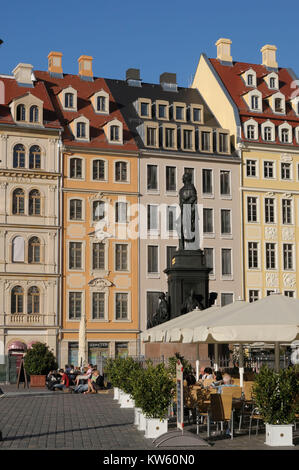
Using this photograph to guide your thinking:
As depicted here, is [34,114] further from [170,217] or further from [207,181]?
[207,181]

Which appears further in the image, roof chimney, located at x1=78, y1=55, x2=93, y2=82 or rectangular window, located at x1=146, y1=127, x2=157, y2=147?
roof chimney, located at x1=78, y1=55, x2=93, y2=82

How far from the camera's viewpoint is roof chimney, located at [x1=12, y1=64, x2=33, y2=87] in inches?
2130

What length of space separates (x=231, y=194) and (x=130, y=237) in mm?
7739

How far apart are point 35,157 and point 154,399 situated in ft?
123

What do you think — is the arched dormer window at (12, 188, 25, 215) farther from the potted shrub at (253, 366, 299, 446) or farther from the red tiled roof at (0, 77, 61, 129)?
the potted shrub at (253, 366, 299, 446)

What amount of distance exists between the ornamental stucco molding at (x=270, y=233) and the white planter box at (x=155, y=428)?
135 ft

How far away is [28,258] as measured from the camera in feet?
164

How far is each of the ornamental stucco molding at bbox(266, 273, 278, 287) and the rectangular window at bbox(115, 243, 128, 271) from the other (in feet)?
31.9


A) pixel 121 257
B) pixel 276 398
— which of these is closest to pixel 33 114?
pixel 121 257

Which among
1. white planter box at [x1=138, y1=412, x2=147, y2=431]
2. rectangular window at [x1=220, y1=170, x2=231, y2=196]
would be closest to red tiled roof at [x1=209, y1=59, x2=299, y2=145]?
rectangular window at [x1=220, y1=170, x2=231, y2=196]

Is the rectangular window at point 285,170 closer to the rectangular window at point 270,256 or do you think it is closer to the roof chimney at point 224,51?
the rectangular window at point 270,256

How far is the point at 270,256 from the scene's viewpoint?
2191 inches

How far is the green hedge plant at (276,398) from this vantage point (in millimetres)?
13945
